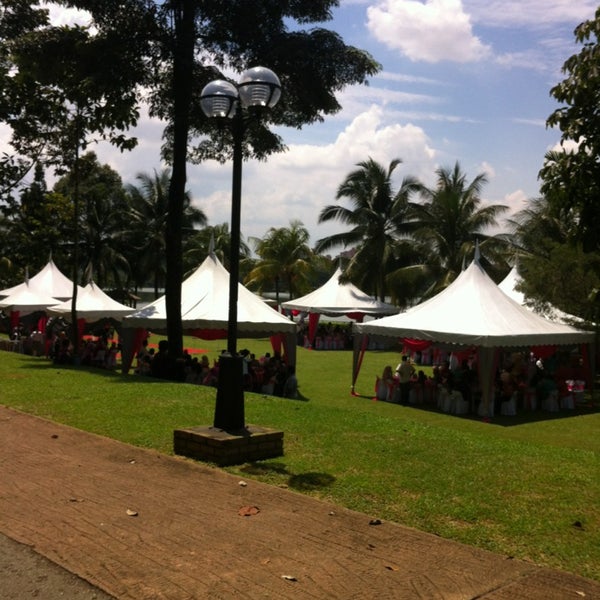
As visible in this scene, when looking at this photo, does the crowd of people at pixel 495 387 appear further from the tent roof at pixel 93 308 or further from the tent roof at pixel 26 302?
the tent roof at pixel 26 302

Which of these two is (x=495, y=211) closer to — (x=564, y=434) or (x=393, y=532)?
(x=564, y=434)

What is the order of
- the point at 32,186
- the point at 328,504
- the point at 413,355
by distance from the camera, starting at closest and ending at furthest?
the point at 328,504, the point at 32,186, the point at 413,355

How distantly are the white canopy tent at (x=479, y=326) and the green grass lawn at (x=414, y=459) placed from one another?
62.1 inches

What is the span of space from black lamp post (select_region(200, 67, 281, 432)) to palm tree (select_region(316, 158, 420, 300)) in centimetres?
2905

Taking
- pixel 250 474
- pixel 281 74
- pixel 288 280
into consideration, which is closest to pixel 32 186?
pixel 281 74

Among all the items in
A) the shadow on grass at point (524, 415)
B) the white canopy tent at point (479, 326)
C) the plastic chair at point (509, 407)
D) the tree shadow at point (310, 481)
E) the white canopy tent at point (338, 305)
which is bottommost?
the shadow on grass at point (524, 415)

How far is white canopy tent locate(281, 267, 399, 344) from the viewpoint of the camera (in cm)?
3394

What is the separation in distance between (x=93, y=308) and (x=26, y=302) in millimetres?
7073

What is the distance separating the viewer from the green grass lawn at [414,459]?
18.6 ft

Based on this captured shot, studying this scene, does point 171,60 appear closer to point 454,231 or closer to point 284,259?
point 454,231

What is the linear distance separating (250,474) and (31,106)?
12.6 m

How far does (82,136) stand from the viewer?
796 inches

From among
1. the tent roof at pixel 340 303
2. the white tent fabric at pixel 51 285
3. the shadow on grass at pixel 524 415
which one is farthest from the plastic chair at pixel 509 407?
the white tent fabric at pixel 51 285

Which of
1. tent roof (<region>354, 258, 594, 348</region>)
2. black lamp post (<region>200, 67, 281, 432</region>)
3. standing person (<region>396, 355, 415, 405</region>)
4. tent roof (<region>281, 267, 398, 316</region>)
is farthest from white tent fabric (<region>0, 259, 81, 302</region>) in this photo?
black lamp post (<region>200, 67, 281, 432</region>)
